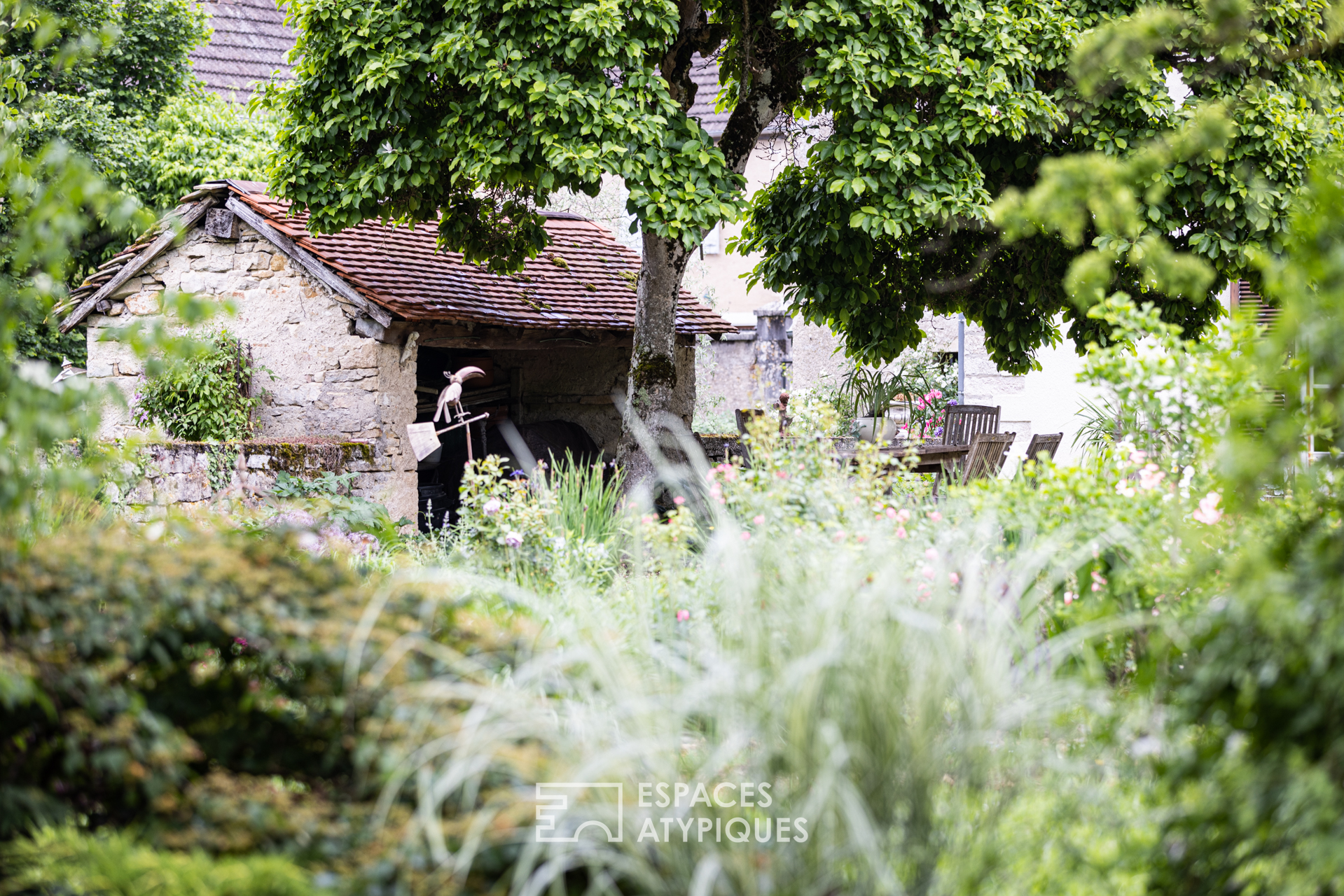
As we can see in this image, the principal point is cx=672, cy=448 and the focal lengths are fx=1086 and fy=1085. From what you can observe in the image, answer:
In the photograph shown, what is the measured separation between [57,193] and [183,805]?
4.77 feet

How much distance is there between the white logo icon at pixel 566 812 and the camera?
2.00 meters

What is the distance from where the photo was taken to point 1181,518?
3.49 m

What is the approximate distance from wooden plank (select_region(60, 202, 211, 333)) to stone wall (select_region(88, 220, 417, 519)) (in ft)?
0.28

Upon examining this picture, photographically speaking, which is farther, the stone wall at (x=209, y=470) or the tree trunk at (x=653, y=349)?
the tree trunk at (x=653, y=349)

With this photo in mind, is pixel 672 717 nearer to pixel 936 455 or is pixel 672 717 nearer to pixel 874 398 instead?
pixel 936 455

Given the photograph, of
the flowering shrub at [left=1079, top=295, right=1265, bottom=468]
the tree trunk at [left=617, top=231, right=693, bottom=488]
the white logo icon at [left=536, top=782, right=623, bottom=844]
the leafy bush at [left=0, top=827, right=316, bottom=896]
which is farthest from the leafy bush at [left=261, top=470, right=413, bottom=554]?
the flowering shrub at [left=1079, top=295, right=1265, bottom=468]

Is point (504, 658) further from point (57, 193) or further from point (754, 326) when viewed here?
point (754, 326)

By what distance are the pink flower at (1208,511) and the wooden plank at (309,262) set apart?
20.6ft

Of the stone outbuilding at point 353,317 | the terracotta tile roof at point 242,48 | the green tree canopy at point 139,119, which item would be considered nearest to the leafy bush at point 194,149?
the green tree canopy at point 139,119

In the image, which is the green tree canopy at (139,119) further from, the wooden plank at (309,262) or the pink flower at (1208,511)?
the pink flower at (1208,511)

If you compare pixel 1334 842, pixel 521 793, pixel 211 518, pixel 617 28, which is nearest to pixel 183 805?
pixel 521 793

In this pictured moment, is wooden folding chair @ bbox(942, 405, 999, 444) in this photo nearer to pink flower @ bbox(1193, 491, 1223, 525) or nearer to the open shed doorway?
the open shed doorway

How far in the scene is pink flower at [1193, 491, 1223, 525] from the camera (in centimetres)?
376

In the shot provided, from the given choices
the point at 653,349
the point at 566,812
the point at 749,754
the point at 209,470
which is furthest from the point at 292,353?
the point at 566,812
